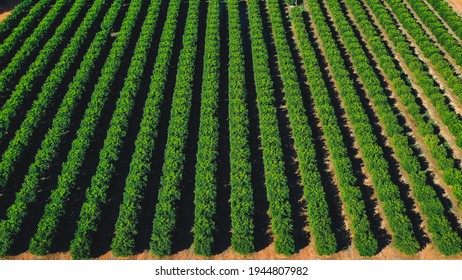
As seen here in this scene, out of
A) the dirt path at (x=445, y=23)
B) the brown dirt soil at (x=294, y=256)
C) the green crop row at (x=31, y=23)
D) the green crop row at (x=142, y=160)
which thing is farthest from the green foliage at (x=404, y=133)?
the green crop row at (x=31, y=23)

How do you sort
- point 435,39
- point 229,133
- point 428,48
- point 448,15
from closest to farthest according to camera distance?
point 229,133, point 428,48, point 435,39, point 448,15

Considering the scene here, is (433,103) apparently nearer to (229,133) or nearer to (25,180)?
(229,133)

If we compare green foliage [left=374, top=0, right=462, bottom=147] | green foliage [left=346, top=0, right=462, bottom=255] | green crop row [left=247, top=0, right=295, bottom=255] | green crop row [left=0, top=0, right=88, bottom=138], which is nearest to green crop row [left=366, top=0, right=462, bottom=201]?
green foliage [left=374, top=0, right=462, bottom=147]

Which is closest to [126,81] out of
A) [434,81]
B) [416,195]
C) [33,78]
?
[33,78]

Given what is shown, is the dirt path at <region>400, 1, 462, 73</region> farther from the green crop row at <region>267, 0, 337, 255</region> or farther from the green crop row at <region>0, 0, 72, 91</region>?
the green crop row at <region>0, 0, 72, 91</region>

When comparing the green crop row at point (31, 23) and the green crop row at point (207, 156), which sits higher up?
the green crop row at point (31, 23)

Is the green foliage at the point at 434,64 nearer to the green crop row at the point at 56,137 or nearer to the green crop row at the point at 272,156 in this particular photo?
the green crop row at the point at 272,156

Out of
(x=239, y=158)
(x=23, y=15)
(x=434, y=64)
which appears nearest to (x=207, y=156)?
(x=239, y=158)
